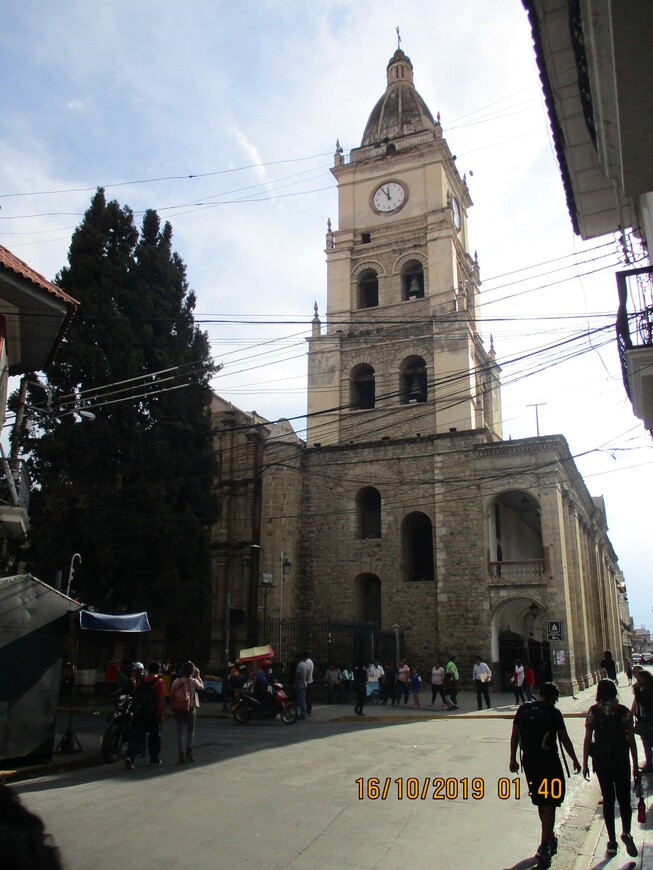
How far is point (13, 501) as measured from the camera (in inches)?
502

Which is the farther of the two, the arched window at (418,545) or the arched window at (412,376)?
the arched window at (412,376)

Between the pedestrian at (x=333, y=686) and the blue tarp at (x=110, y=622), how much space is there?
1032cm

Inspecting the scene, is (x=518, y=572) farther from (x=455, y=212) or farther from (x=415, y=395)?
(x=455, y=212)

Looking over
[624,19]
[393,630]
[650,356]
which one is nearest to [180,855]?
[624,19]

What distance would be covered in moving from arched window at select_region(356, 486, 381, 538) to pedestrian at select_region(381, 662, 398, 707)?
19.3ft

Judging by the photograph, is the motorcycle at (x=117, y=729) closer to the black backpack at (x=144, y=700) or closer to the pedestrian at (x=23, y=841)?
the black backpack at (x=144, y=700)

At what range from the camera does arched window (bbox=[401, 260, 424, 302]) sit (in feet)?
104

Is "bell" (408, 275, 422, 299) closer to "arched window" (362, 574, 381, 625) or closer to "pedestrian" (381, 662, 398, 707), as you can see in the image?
"arched window" (362, 574, 381, 625)

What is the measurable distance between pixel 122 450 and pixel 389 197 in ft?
61.8

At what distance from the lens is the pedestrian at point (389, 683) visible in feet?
74.8

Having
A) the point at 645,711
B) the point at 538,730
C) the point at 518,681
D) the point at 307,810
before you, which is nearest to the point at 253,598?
the point at 518,681

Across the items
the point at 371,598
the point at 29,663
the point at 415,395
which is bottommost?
the point at 29,663

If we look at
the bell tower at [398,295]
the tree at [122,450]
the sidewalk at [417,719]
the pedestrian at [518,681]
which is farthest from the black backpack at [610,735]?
the bell tower at [398,295]

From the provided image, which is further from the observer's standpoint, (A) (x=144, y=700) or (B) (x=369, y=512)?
(B) (x=369, y=512)
